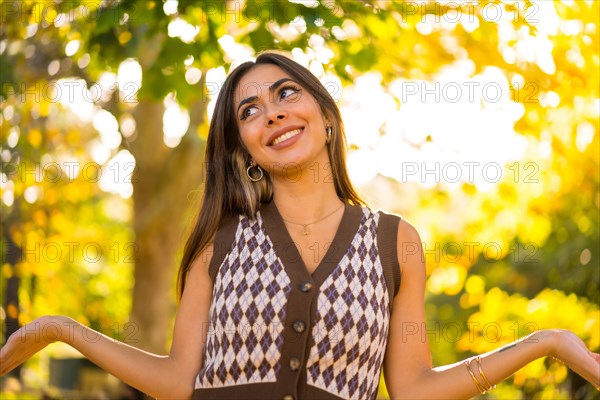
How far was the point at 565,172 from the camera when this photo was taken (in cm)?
669

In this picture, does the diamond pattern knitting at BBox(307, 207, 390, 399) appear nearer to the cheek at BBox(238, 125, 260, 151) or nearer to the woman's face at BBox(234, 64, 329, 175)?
the woman's face at BBox(234, 64, 329, 175)

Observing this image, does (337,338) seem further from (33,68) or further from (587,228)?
(587,228)

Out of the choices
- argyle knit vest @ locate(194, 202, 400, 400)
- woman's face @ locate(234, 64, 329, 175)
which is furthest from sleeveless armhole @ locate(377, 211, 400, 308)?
woman's face @ locate(234, 64, 329, 175)

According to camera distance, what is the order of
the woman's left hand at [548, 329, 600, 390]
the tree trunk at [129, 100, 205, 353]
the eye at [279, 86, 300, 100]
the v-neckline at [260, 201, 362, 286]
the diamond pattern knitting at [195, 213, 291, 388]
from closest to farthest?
the woman's left hand at [548, 329, 600, 390]
the diamond pattern knitting at [195, 213, 291, 388]
the v-neckline at [260, 201, 362, 286]
the eye at [279, 86, 300, 100]
the tree trunk at [129, 100, 205, 353]

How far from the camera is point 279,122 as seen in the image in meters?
3.17

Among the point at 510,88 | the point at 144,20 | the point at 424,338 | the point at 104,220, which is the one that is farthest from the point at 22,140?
the point at 104,220

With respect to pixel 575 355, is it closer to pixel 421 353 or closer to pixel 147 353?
pixel 421 353

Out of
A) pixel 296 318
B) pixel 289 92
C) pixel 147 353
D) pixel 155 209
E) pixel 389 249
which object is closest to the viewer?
pixel 296 318

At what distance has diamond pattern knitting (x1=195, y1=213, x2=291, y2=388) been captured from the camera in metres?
2.93

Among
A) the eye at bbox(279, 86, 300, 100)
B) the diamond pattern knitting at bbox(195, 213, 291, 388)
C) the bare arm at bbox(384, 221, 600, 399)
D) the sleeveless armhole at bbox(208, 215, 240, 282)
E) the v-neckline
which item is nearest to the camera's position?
the bare arm at bbox(384, 221, 600, 399)

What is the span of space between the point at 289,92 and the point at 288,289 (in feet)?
2.24

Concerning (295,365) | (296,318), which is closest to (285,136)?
(296,318)

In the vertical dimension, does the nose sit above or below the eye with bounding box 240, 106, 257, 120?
below

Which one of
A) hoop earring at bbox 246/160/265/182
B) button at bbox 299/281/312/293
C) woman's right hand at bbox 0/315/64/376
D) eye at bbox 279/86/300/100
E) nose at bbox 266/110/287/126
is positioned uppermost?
eye at bbox 279/86/300/100
